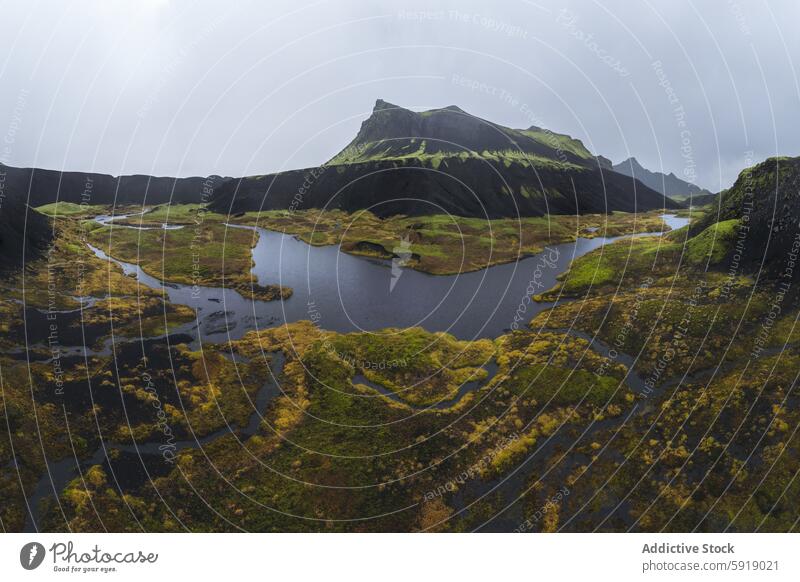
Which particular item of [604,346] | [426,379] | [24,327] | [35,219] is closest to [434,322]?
[426,379]

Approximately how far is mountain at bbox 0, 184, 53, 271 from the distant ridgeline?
115 metres

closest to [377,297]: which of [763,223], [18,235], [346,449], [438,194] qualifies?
[346,449]

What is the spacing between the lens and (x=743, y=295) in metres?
48.1

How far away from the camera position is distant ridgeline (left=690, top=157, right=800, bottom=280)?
50969 millimetres

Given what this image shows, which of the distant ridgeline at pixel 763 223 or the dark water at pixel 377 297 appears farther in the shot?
the dark water at pixel 377 297

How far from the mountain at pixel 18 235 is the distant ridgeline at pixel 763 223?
114504 mm

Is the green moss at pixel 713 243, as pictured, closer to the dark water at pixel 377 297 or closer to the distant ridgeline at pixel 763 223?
the distant ridgeline at pixel 763 223

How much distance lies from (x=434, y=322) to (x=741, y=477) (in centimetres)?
3455

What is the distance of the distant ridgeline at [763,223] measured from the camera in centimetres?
5097

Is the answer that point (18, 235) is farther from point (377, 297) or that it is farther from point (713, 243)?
point (713, 243)

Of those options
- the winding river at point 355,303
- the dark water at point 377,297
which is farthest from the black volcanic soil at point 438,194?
the winding river at point 355,303

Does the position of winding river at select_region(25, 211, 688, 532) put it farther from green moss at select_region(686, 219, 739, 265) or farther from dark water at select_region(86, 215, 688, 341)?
green moss at select_region(686, 219, 739, 265)

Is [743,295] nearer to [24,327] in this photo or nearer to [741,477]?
[741,477]

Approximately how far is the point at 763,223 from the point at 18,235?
5015 inches
